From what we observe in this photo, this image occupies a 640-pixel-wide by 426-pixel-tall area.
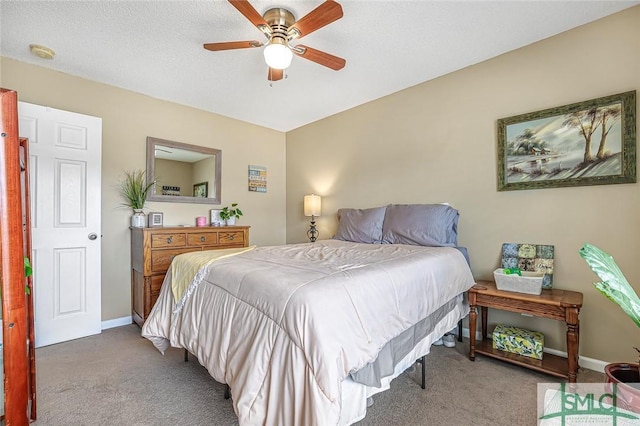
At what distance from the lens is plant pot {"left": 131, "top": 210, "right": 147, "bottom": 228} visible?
3025mm

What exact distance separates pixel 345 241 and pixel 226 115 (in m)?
2.43

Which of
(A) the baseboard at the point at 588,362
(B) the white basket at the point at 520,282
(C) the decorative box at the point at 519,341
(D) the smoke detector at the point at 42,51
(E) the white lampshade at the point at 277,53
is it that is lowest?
(A) the baseboard at the point at 588,362

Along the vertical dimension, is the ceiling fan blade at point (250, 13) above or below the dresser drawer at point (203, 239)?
above

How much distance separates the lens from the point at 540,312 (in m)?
1.91

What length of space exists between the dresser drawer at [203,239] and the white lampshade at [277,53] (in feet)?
6.87

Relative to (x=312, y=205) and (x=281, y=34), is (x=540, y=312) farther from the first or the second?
(x=312, y=205)

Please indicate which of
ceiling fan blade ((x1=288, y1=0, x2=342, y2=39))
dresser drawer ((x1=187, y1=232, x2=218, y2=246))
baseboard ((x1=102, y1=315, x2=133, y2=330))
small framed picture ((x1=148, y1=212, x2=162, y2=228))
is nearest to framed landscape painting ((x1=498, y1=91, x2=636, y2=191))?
ceiling fan blade ((x1=288, y1=0, x2=342, y2=39))

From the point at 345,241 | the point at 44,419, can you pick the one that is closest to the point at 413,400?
the point at 345,241

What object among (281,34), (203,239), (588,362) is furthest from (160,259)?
(588,362)

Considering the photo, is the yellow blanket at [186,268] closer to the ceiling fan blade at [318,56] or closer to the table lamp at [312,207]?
the ceiling fan blade at [318,56]

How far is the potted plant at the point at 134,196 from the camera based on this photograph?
9.98 feet

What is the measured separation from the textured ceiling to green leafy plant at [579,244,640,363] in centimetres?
179

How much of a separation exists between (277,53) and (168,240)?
2181 mm

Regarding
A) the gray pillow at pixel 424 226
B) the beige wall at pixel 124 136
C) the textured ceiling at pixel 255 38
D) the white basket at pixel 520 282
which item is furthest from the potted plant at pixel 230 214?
the white basket at pixel 520 282
